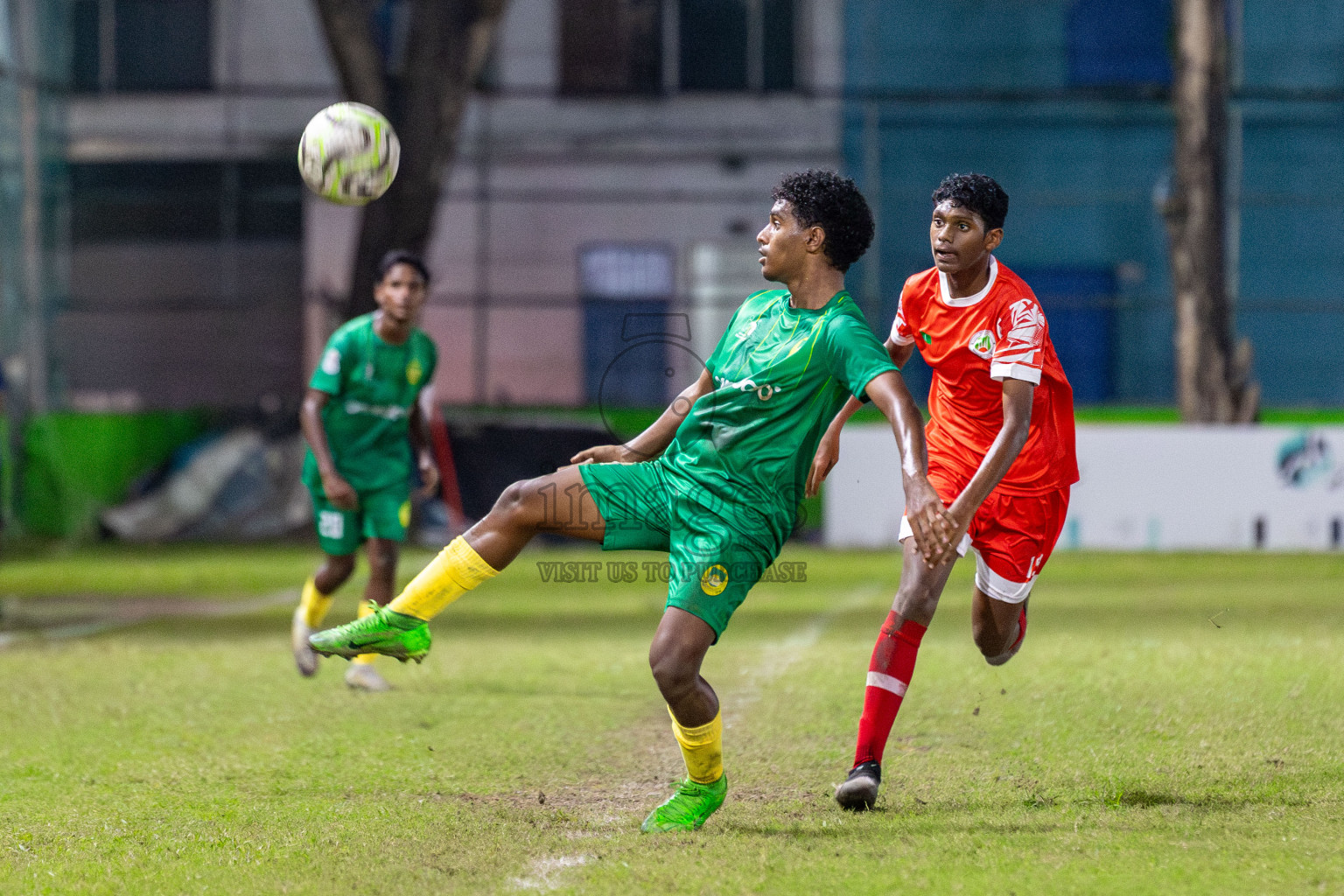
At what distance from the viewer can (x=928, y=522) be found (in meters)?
4.20

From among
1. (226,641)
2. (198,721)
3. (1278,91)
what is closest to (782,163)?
(1278,91)

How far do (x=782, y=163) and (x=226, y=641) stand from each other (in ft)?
50.7

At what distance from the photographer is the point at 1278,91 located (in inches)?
947

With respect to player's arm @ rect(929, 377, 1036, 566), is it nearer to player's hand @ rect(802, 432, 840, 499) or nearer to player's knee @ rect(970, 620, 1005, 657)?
player's hand @ rect(802, 432, 840, 499)

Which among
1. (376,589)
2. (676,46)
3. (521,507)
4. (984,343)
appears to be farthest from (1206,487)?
(521,507)

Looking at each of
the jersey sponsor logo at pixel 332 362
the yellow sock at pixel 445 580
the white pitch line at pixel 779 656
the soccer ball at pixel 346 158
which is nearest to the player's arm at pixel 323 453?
the jersey sponsor logo at pixel 332 362

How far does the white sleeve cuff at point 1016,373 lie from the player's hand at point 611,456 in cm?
116

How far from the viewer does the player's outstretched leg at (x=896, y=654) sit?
5.04 meters

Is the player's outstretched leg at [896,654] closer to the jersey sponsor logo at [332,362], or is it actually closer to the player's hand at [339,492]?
the player's hand at [339,492]

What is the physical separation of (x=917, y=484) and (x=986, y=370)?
52.3 inches

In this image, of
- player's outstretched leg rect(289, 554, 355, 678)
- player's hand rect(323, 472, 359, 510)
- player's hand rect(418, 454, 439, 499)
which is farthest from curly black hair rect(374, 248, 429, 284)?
player's outstretched leg rect(289, 554, 355, 678)

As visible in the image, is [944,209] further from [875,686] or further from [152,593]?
[152,593]

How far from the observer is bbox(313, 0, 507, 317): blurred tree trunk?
1816 cm

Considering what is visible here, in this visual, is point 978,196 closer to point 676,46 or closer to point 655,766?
point 655,766
